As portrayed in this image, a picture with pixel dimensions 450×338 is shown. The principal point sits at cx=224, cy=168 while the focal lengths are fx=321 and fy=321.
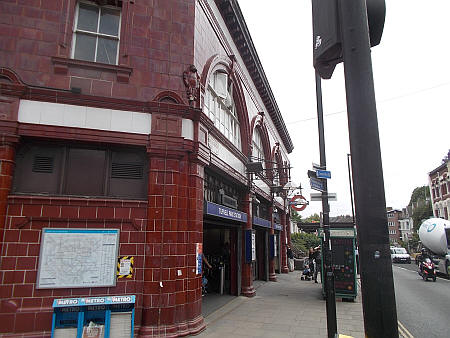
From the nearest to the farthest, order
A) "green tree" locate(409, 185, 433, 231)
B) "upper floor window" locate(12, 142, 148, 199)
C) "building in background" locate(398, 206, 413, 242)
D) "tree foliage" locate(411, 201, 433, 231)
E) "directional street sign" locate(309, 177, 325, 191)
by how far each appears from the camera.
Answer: "upper floor window" locate(12, 142, 148, 199), "directional street sign" locate(309, 177, 325, 191), "tree foliage" locate(411, 201, 433, 231), "green tree" locate(409, 185, 433, 231), "building in background" locate(398, 206, 413, 242)

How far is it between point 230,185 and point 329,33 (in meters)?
11.0

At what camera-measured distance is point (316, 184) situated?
831cm

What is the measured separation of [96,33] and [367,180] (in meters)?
8.51

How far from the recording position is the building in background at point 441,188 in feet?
143

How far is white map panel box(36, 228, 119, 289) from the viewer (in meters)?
6.98

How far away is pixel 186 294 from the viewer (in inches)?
309

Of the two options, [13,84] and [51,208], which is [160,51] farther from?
[51,208]

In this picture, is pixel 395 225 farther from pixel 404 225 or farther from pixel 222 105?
pixel 222 105

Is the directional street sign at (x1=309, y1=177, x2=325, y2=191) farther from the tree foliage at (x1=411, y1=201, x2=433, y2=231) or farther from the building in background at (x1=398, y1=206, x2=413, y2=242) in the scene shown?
the building in background at (x1=398, y1=206, x2=413, y2=242)

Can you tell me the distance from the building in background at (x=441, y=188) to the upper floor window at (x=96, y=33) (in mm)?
46352

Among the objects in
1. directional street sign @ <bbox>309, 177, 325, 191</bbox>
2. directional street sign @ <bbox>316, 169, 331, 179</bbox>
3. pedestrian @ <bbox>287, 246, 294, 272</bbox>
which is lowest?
pedestrian @ <bbox>287, 246, 294, 272</bbox>

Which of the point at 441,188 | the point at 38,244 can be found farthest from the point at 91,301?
the point at 441,188

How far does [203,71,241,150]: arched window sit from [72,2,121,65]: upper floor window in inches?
131

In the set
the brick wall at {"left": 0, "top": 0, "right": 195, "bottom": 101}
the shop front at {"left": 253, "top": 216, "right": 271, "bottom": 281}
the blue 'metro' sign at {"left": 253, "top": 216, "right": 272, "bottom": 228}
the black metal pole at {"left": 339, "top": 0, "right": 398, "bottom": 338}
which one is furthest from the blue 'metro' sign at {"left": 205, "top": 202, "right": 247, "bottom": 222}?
the black metal pole at {"left": 339, "top": 0, "right": 398, "bottom": 338}
